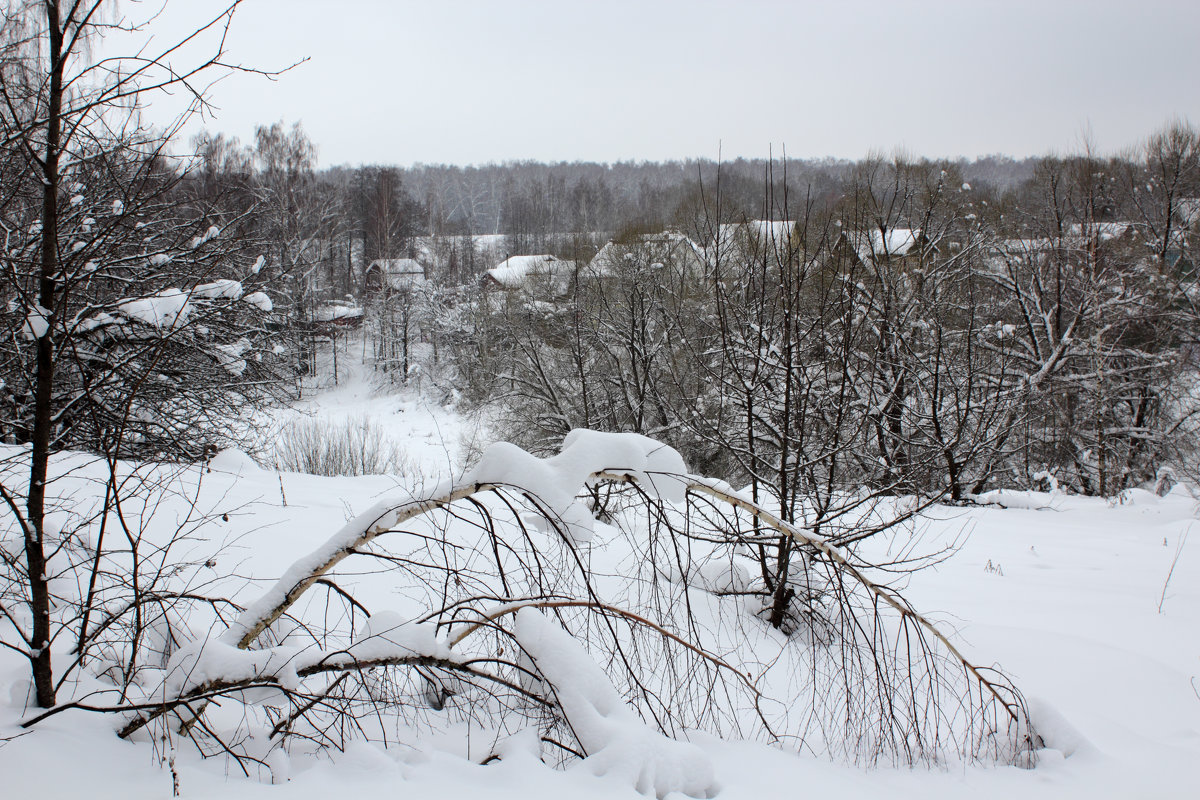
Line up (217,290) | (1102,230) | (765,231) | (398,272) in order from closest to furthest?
(765,231)
(217,290)
(1102,230)
(398,272)

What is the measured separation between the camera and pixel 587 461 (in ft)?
9.10

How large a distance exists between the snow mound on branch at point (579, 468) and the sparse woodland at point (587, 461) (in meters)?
0.02

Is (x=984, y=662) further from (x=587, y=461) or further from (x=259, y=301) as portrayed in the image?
(x=259, y=301)

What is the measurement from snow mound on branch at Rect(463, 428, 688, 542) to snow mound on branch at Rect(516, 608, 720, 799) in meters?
0.43

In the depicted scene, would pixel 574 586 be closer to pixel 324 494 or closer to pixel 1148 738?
pixel 1148 738

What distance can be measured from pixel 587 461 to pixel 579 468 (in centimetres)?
6

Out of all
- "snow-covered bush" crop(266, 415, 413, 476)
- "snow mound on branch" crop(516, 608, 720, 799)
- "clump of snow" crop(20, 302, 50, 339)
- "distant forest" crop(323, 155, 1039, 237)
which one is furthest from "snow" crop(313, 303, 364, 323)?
"snow mound on branch" crop(516, 608, 720, 799)

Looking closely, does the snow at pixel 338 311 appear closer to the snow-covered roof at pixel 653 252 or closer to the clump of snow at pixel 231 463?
the snow-covered roof at pixel 653 252

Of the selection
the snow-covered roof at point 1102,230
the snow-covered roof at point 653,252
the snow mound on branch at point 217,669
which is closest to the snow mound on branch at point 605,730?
Answer: the snow mound on branch at point 217,669

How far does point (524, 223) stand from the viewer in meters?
54.9

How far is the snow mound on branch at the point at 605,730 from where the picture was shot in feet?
7.57

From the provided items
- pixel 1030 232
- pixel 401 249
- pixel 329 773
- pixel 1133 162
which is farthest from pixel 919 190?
pixel 401 249

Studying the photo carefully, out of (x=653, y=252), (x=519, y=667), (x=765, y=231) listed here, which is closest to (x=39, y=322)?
(x=519, y=667)

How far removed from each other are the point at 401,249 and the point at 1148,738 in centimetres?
4157
